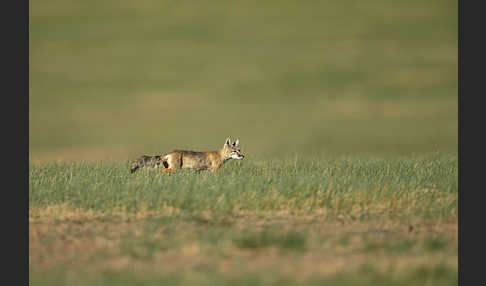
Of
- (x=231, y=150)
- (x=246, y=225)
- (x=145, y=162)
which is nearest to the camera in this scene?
(x=246, y=225)

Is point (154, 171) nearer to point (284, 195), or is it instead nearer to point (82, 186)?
point (82, 186)

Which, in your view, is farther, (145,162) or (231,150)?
(231,150)

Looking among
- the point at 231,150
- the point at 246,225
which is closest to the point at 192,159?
the point at 231,150

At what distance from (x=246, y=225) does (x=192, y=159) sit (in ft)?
20.5

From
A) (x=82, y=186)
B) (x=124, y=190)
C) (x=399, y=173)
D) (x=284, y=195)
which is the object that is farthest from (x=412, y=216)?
(x=82, y=186)

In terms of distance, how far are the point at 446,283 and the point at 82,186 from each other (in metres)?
10.3

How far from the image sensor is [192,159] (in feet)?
67.8

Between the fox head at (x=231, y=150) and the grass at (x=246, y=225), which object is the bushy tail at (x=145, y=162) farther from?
the fox head at (x=231, y=150)

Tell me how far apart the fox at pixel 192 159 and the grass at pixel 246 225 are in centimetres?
42

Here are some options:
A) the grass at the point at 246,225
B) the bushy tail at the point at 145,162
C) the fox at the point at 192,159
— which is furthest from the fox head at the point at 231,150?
the bushy tail at the point at 145,162

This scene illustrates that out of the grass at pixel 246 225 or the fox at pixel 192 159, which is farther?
the fox at pixel 192 159

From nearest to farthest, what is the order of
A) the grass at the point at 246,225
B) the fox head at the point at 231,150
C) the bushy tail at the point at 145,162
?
the grass at the point at 246,225 < the bushy tail at the point at 145,162 < the fox head at the point at 231,150

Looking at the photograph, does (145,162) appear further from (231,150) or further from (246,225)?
(246,225)

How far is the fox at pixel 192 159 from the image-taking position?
2034cm
